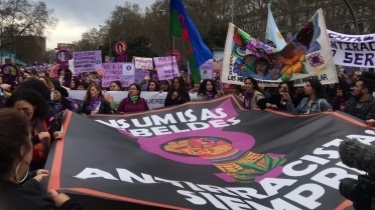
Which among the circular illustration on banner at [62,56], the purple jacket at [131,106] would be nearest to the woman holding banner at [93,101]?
the purple jacket at [131,106]

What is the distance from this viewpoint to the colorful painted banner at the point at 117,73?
12.6 metres

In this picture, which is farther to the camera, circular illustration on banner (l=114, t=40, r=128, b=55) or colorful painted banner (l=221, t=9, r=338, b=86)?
circular illustration on banner (l=114, t=40, r=128, b=55)

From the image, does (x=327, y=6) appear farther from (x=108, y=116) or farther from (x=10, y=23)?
(x=10, y=23)

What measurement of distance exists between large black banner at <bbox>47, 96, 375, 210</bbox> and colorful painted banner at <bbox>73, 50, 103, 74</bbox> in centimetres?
847

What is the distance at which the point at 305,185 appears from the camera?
386 centimetres

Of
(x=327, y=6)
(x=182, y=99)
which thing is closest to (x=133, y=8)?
(x=327, y=6)

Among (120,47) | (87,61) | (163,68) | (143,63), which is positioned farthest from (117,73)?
(143,63)

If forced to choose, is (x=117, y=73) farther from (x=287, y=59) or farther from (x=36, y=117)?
(x=36, y=117)

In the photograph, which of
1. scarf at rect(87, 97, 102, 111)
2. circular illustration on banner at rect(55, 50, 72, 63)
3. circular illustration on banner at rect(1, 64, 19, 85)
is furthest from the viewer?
circular illustration on banner at rect(55, 50, 72, 63)

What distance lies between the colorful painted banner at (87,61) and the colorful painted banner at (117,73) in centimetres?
132

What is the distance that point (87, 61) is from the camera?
13.9 meters

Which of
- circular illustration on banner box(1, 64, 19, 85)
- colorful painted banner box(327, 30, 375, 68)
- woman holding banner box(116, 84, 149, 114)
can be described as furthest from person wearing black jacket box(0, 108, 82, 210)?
circular illustration on banner box(1, 64, 19, 85)

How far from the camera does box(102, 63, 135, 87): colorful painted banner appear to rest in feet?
41.2

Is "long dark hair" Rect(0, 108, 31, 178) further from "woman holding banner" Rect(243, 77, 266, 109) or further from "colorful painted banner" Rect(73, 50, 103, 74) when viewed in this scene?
"colorful painted banner" Rect(73, 50, 103, 74)
